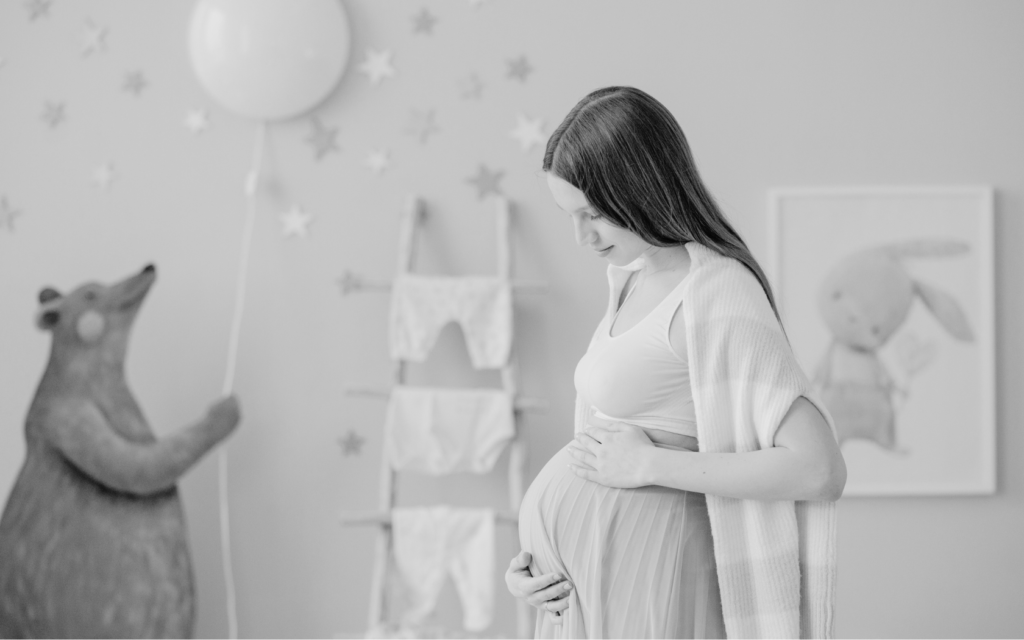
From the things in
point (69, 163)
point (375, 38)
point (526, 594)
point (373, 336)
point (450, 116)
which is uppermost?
point (375, 38)

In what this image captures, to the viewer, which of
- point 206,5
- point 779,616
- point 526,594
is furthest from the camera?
point 206,5

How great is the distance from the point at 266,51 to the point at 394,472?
1010 millimetres

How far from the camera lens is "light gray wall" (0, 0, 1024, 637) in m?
2.20

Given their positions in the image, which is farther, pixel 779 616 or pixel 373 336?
pixel 373 336

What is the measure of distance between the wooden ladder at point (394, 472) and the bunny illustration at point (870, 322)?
731 millimetres

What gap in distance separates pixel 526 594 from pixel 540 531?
0.08 m

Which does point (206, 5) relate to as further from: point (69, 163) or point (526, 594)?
point (526, 594)

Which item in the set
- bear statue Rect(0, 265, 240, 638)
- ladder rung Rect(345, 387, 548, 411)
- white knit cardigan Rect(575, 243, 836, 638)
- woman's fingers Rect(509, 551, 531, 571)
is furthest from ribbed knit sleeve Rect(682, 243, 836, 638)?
bear statue Rect(0, 265, 240, 638)

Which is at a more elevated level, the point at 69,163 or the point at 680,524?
the point at 69,163

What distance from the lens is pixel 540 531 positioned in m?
1.05

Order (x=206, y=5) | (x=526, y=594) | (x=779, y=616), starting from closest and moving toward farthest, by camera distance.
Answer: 1. (x=779, y=616)
2. (x=526, y=594)
3. (x=206, y=5)

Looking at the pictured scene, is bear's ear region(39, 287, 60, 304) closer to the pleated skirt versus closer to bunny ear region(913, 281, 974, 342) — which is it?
the pleated skirt

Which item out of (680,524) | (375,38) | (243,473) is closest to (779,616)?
A: (680,524)

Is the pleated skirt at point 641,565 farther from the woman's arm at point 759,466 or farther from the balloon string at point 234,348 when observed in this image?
the balloon string at point 234,348
